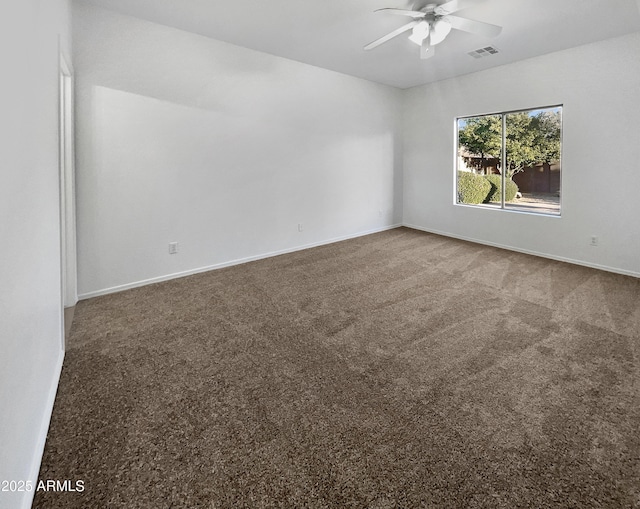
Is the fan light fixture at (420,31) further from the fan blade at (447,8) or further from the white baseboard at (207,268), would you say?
the white baseboard at (207,268)

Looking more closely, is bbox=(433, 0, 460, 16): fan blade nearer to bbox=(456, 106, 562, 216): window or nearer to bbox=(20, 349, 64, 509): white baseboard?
bbox=(456, 106, 562, 216): window

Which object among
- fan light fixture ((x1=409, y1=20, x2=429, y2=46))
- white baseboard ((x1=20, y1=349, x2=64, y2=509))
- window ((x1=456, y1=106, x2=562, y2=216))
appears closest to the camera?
white baseboard ((x1=20, y1=349, x2=64, y2=509))

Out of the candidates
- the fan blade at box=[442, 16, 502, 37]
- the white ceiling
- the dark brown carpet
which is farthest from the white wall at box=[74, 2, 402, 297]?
the fan blade at box=[442, 16, 502, 37]

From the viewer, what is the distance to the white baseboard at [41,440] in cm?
125

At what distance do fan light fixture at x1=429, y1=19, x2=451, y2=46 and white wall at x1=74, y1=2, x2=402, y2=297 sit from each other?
2.02 m

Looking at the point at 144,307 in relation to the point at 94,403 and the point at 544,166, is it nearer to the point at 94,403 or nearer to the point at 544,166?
the point at 94,403

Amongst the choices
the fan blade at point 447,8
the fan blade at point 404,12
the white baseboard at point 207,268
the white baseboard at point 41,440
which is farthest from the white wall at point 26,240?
the fan blade at point 447,8

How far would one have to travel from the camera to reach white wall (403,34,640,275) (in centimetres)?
396

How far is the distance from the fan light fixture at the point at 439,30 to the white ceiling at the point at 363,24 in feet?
0.69

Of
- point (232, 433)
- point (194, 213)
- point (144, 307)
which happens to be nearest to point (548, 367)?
point (232, 433)

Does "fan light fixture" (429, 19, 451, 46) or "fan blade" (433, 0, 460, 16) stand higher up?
"fan blade" (433, 0, 460, 16)

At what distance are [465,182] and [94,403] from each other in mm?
5807

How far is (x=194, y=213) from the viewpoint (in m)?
4.07

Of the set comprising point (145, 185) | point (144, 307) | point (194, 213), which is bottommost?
point (144, 307)
